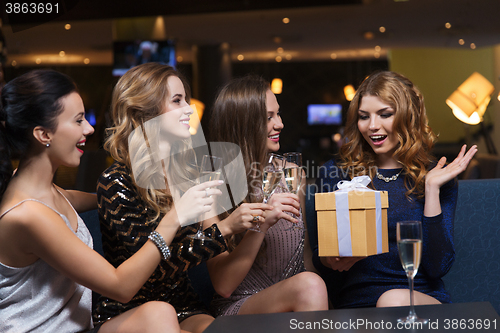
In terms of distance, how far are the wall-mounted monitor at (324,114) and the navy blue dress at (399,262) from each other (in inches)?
394

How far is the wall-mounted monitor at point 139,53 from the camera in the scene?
19.4 feet

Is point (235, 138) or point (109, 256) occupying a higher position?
point (235, 138)

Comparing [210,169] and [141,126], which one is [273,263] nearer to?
[210,169]

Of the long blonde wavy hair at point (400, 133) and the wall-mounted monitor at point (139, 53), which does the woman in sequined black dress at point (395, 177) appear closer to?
the long blonde wavy hair at point (400, 133)

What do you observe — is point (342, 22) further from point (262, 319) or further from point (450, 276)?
point (262, 319)

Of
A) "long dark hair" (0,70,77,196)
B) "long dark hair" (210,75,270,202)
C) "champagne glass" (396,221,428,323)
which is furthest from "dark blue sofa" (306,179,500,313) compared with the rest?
"long dark hair" (0,70,77,196)

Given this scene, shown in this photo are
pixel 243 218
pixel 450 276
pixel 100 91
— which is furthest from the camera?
pixel 100 91

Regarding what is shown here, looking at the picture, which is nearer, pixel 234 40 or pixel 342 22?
pixel 342 22

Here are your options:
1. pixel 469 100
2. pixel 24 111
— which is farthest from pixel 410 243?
pixel 469 100

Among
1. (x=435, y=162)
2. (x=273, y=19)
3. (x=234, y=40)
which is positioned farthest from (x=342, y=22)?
(x=435, y=162)

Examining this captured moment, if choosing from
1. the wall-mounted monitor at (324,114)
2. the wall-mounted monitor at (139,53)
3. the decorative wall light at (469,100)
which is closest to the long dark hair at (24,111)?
the decorative wall light at (469,100)

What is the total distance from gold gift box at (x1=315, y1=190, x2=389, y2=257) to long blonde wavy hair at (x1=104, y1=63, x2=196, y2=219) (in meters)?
0.56

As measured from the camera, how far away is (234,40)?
31.3ft

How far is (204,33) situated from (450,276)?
749cm
